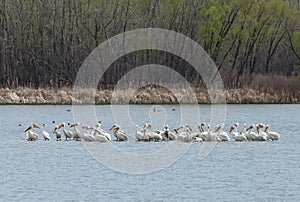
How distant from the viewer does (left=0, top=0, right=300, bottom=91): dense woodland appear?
54.0 metres

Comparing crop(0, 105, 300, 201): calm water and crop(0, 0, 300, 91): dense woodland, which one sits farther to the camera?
crop(0, 0, 300, 91): dense woodland

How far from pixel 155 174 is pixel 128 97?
73.9ft

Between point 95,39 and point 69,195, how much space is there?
35.2 metres

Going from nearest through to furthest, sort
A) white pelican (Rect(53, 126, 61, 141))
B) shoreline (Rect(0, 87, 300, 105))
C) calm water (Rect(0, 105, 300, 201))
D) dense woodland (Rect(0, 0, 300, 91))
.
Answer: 1. calm water (Rect(0, 105, 300, 201))
2. white pelican (Rect(53, 126, 61, 141))
3. shoreline (Rect(0, 87, 300, 105))
4. dense woodland (Rect(0, 0, 300, 91))

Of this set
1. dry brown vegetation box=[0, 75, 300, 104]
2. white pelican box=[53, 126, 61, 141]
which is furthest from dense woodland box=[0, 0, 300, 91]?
white pelican box=[53, 126, 61, 141]

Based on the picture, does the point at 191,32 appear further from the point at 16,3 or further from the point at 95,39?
the point at 16,3

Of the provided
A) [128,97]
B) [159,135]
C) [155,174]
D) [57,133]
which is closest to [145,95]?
[128,97]

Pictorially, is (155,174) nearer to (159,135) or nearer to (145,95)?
(159,135)

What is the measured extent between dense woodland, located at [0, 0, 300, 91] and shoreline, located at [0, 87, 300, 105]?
6.70 m

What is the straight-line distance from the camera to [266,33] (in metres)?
56.0

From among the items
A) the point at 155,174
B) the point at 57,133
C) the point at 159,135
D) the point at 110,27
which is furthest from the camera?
the point at 110,27

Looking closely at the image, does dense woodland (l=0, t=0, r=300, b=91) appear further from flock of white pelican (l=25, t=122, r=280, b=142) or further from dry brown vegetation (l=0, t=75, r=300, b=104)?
flock of white pelican (l=25, t=122, r=280, b=142)

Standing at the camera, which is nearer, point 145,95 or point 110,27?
point 145,95

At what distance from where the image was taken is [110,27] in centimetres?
5497
